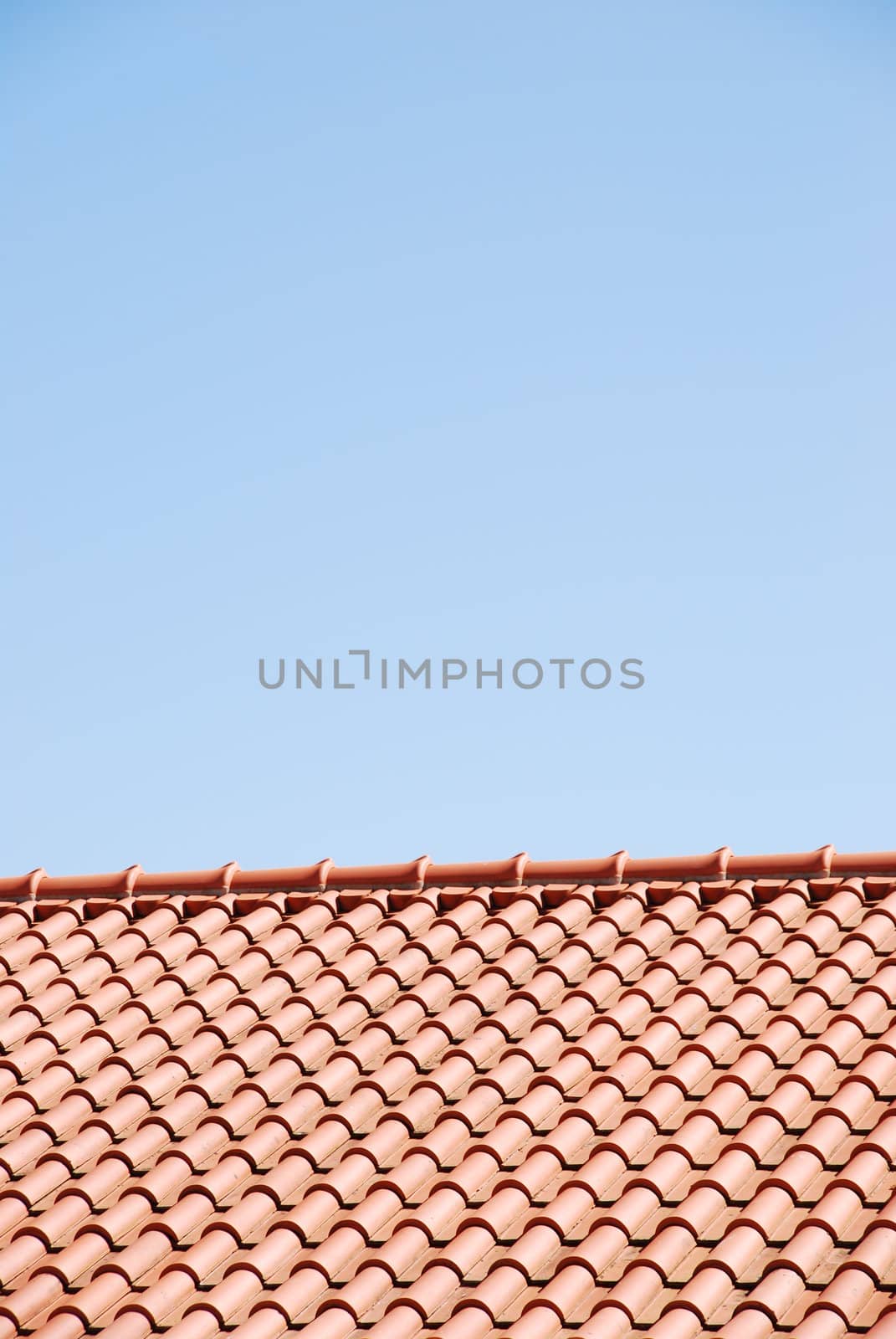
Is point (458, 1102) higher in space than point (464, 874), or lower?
lower

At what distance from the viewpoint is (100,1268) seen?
6746 mm

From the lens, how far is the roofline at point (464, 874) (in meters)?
9.15

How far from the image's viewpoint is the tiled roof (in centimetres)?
616

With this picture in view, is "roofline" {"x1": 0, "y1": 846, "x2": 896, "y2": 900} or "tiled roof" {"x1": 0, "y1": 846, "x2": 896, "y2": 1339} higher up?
"roofline" {"x1": 0, "y1": 846, "x2": 896, "y2": 900}

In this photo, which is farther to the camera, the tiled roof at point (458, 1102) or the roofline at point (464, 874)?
the roofline at point (464, 874)

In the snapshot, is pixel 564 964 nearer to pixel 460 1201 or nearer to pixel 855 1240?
pixel 460 1201

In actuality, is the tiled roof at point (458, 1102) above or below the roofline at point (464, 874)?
below

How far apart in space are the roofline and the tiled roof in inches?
0.8

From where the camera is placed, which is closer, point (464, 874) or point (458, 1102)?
point (458, 1102)

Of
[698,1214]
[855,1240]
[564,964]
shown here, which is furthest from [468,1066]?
[855,1240]

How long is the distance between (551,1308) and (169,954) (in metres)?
4.06

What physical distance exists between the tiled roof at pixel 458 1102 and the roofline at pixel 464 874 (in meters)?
0.02

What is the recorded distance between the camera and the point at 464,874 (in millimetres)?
9789

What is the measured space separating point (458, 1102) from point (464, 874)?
7.88 ft
